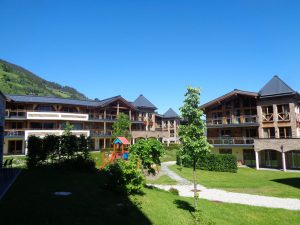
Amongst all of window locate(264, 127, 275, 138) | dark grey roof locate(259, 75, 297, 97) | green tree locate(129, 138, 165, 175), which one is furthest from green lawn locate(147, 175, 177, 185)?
dark grey roof locate(259, 75, 297, 97)

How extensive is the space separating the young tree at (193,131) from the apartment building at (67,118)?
2939 cm

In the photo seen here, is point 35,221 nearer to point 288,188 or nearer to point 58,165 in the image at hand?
point 58,165

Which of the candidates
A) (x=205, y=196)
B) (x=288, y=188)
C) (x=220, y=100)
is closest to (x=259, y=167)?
(x=220, y=100)

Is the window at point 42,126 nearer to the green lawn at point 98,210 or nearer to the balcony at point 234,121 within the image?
the balcony at point 234,121

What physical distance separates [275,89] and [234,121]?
799 centimetres

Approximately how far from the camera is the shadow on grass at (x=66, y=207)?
8.11m

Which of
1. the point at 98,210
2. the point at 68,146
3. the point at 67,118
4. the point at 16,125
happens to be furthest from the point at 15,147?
the point at 98,210

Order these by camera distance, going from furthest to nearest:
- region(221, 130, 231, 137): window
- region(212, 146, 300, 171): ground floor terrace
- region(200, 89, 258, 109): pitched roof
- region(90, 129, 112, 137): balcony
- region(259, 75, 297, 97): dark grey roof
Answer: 1. region(90, 129, 112, 137): balcony
2. region(221, 130, 231, 137): window
3. region(200, 89, 258, 109): pitched roof
4. region(259, 75, 297, 97): dark grey roof
5. region(212, 146, 300, 171): ground floor terrace

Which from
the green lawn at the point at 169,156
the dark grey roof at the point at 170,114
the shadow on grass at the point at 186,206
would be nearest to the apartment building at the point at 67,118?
the green lawn at the point at 169,156

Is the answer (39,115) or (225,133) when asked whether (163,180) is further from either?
(39,115)

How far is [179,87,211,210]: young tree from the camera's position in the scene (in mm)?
12516

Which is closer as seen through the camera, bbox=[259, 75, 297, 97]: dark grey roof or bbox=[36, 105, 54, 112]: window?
bbox=[259, 75, 297, 97]: dark grey roof

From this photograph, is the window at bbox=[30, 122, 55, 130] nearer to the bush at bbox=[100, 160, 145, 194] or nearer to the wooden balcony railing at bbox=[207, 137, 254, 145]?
the wooden balcony railing at bbox=[207, 137, 254, 145]

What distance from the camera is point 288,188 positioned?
20.3 meters
